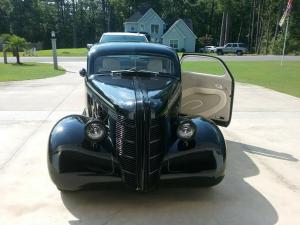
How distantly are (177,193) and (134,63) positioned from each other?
2154 millimetres

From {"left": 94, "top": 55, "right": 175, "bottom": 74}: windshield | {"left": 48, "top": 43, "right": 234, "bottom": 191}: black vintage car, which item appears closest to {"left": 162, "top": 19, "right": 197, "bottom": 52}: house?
{"left": 94, "top": 55, "right": 175, "bottom": 74}: windshield

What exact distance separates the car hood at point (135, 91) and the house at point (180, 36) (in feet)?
180

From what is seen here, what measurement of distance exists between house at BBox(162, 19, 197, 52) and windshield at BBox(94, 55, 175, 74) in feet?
→ 178

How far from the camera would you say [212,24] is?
7131cm

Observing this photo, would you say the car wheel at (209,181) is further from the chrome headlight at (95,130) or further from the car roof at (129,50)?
the car roof at (129,50)

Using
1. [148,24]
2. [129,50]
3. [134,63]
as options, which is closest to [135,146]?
[134,63]

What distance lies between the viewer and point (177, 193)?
4.91 m

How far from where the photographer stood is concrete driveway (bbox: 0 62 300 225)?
4262 mm

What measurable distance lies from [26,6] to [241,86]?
67.9m

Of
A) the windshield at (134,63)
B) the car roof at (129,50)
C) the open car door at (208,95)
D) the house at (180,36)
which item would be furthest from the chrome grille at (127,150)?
the house at (180,36)

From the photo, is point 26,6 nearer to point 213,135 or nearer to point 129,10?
point 129,10

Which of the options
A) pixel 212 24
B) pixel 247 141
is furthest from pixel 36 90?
pixel 212 24

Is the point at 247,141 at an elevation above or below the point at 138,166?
below

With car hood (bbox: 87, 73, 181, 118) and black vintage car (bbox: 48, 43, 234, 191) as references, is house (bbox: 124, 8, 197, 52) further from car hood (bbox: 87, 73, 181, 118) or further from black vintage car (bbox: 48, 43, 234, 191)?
black vintage car (bbox: 48, 43, 234, 191)
